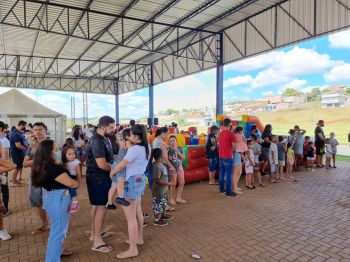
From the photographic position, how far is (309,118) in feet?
90.7

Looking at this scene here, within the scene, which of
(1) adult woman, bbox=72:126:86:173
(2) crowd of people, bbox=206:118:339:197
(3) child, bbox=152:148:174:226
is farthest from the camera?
(1) adult woman, bbox=72:126:86:173

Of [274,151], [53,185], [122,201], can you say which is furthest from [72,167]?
[274,151]

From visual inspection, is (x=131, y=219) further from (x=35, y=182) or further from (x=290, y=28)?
(x=290, y=28)

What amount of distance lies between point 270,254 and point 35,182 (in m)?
2.77

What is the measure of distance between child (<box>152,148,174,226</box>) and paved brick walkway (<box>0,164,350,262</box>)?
19 centimetres

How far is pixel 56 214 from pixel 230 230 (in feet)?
8.09

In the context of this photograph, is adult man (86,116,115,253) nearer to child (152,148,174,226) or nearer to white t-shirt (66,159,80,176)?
white t-shirt (66,159,80,176)

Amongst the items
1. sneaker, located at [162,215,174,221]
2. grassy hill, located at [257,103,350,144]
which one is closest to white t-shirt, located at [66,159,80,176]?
sneaker, located at [162,215,174,221]

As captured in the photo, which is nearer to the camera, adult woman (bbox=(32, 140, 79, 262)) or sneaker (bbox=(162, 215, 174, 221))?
adult woman (bbox=(32, 140, 79, 262))

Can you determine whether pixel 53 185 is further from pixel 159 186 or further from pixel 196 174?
pixel 196 174

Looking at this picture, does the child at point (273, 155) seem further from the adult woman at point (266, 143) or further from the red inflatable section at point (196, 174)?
the red inflatable section at point (196, 174)

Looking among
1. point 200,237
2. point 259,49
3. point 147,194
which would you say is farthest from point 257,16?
point 200,237

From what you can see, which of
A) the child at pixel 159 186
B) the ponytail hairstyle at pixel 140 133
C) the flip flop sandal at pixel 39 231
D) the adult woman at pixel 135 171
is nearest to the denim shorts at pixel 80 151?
the flip flop sandal at pixel 39 231

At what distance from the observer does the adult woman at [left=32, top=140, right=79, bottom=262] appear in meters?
2.60
